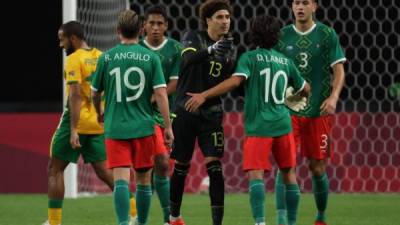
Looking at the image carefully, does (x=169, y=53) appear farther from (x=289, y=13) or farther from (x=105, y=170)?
(x=289, y=13)

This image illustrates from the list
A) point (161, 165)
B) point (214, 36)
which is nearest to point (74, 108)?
point (161, 165)

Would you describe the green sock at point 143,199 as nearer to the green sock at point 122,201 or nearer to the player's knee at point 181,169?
the green sock at point 122,201

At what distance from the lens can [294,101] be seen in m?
9.23

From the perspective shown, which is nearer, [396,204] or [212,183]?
[212,183]

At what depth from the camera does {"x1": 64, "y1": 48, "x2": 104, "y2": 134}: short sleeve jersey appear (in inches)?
375

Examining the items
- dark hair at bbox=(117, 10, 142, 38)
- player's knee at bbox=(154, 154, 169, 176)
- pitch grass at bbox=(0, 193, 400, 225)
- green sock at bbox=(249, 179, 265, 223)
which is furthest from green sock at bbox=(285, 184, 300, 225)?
dark hair at bbox=(117, 10, 142, 38)

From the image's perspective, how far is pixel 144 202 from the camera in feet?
27.8

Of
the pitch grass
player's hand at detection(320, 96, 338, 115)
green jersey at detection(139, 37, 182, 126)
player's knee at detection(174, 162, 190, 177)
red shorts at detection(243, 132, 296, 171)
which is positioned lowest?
the pitch grass

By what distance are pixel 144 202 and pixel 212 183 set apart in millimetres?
564

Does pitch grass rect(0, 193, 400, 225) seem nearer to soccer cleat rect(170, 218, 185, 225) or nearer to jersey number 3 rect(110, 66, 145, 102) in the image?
soccer cleat rect(170, 218, 185, 225)

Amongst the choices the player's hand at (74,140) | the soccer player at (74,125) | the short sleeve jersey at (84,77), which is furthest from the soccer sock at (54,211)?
the short sleeve jersey at (84,77)

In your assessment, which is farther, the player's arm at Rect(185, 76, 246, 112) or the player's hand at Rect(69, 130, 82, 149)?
the player's hand at Rect(69, 130, 82, 149)

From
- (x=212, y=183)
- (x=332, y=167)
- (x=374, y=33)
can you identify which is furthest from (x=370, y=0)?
(x=212, y=183)

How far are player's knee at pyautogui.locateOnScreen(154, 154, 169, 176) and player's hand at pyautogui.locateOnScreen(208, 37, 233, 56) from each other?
95cm
